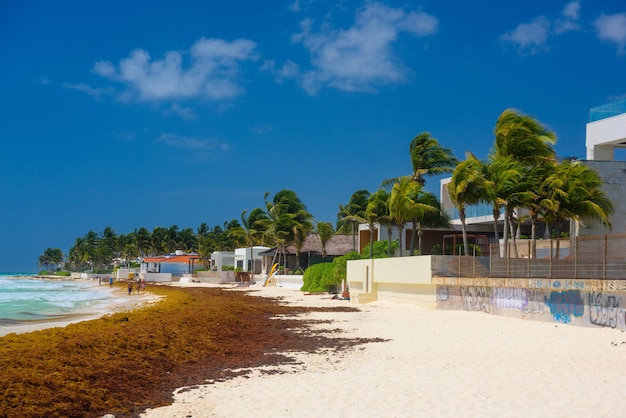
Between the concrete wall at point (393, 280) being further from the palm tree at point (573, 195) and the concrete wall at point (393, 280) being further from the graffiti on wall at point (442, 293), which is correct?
the palm tree at point (573, 195)

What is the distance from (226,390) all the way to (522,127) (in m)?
20.1

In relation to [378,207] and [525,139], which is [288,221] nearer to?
[378,207]

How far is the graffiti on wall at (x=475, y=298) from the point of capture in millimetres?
21328

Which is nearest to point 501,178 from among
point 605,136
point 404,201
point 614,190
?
point 614,190

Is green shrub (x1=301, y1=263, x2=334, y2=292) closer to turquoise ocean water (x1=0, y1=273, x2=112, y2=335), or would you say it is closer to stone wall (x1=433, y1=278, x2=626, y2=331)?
turquoise ocean water (x1=0, y1=273, x2=112, y2=335)

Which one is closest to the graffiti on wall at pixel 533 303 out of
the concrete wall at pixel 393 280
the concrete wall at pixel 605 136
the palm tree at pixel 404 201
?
the concrete wall at pixel 393 280

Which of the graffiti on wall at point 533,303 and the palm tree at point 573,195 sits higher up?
the palm tree at point 573,195

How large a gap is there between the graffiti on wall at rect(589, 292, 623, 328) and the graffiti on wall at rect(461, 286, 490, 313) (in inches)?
207

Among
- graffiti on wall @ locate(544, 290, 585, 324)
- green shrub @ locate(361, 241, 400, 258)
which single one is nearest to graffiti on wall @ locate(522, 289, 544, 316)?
graffiti on wall @ locate(544, 290, 585, 324)

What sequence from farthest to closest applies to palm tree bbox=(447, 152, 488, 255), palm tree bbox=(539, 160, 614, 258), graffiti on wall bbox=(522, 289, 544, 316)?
1. palm tree bbox=(447, 152, 488, 255)
2. palm tree bbox=(539, 160, 614, 258)
3. graffiti on wall bbox=(522, 289, 544, 316)

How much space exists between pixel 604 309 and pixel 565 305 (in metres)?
1.56

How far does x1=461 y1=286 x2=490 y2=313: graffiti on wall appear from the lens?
2133 centimetres

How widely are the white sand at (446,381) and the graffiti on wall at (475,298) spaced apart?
4350mm

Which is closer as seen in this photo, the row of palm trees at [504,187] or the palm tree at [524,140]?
the row of palm trees at [504,187]
